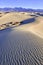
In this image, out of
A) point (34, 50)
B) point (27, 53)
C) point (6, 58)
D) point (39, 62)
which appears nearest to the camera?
point (39, 62)

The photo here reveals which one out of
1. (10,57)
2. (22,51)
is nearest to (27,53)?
(22,51)

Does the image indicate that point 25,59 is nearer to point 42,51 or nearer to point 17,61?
point 17,61

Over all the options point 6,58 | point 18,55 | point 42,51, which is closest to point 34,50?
point 42,51

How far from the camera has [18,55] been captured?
11.3 meters

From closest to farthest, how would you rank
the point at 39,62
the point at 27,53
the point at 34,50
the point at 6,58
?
the point at 39,62, the point at 6,58, the point at 27,53, the point at 34,50

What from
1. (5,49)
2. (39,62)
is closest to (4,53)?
(5,49)

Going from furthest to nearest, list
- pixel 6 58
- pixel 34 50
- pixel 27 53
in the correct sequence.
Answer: pixel 34 50 < pixel 27 53 < pixel 6 58

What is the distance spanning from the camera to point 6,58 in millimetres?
10727

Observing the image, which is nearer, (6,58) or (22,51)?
(6,58)

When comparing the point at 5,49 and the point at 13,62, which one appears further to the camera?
the point at 5,49

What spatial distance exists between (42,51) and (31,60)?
7.30 feet

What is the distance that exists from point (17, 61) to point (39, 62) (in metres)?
1.28

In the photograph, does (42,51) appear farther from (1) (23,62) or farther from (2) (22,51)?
(1) (23,62)

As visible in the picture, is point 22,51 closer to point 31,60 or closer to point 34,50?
point 34,50
